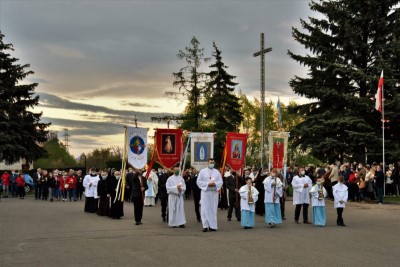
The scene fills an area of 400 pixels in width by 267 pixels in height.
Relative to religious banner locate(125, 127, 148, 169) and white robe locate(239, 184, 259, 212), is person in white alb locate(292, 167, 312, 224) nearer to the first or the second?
white robe locate(239, 184, 259, 212)

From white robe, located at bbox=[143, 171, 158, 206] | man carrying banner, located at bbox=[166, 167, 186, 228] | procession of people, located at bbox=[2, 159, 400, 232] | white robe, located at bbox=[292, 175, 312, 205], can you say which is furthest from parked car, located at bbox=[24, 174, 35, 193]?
white robe, located at bbox=[292, 175, 312, 205]

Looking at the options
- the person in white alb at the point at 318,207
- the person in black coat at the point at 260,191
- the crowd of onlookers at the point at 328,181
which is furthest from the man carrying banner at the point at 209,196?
the crowd of onlookers at the point at 328,181

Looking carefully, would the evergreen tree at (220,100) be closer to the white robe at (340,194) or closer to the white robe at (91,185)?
the white robe at (91,185)

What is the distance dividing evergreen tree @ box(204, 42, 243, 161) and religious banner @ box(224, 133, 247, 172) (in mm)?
31500

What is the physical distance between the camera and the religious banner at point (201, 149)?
20.1 meters

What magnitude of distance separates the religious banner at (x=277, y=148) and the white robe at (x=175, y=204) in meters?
3.76

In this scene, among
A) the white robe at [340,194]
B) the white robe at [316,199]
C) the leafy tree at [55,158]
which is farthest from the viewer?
the leafy tree at [55,158]

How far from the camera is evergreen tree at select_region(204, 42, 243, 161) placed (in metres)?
53.0

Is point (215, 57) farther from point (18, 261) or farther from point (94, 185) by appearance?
point (18, 261)

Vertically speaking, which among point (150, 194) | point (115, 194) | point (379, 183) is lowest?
point (150, 194)

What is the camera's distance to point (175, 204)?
56.5 feet

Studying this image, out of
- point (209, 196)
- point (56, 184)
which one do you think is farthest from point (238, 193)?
point (56, 184)

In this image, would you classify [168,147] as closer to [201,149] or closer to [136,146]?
[136,146]

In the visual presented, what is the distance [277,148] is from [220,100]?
3348 centimetres
